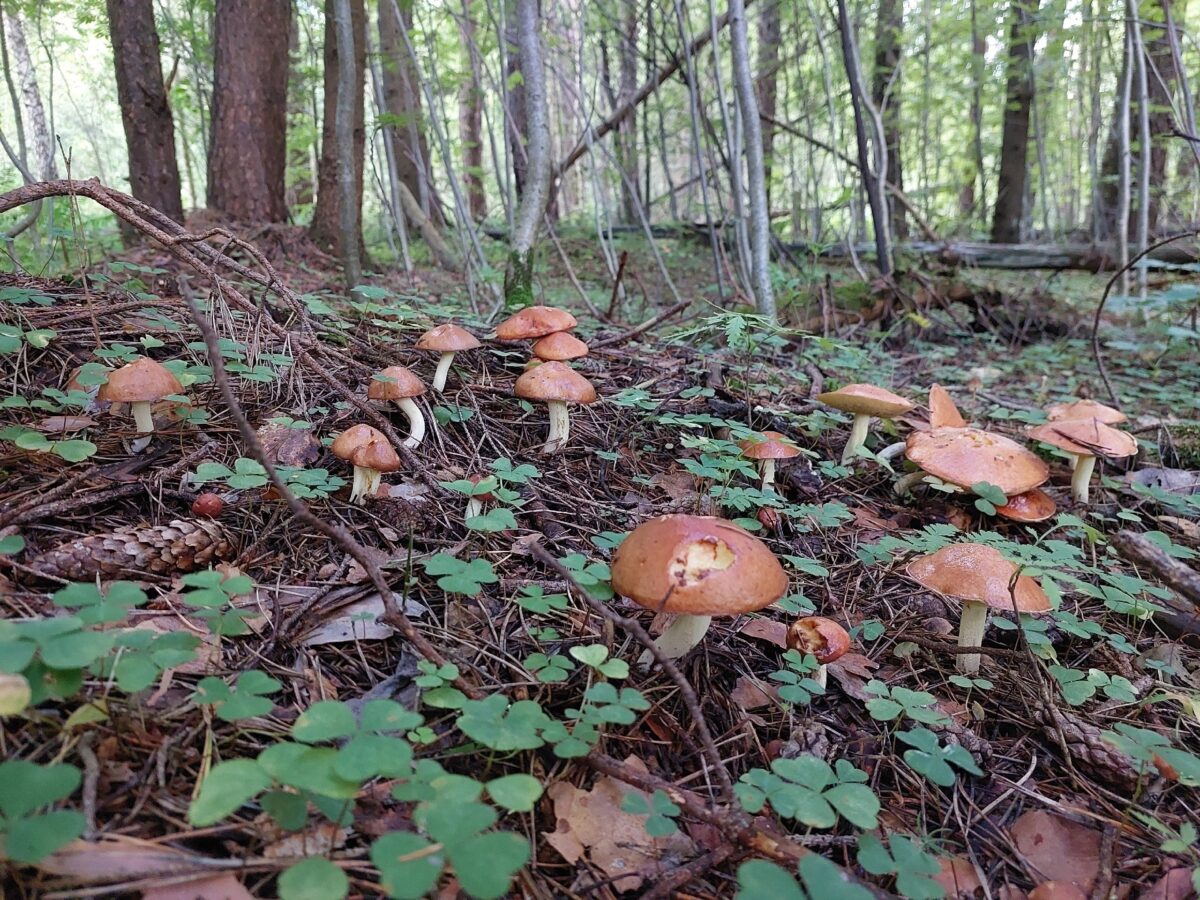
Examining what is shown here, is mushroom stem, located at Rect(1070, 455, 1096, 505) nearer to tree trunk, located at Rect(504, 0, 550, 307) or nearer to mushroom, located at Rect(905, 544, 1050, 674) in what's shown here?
mushroom, located at Rect(905, 544, 1050, 674)

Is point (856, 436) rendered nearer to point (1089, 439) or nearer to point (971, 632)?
point (1089, 439)

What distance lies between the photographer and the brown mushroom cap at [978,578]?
1.99 m

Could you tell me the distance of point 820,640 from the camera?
1908 millimetres

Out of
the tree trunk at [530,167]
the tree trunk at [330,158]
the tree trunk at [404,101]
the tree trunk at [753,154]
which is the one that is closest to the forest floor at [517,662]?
the tree trunk at [530,167]

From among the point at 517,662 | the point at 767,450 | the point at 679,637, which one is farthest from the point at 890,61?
the point at 517,662

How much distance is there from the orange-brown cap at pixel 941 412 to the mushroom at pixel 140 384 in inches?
133

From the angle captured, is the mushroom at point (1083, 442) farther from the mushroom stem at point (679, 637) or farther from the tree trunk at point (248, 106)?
the tree trunk at point (248, 106)

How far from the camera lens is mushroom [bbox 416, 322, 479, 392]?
3043mm

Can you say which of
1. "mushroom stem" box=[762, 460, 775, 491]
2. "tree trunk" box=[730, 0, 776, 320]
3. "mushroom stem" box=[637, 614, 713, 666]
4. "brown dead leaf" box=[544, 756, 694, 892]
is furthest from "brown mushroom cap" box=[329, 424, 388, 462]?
"tree trunk" box=[730, 0, 776, 320]

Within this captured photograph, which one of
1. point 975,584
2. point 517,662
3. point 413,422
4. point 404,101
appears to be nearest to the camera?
point 517,662

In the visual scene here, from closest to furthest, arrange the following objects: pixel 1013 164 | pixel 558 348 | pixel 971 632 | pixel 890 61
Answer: pixel 971 632 → pixel 558 348 → pixel 890 61 → pixel 1013 164

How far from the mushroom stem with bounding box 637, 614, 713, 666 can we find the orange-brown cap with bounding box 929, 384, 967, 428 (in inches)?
86.0

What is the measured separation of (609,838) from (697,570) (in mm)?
620

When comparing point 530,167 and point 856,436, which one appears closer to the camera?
point 856,436
